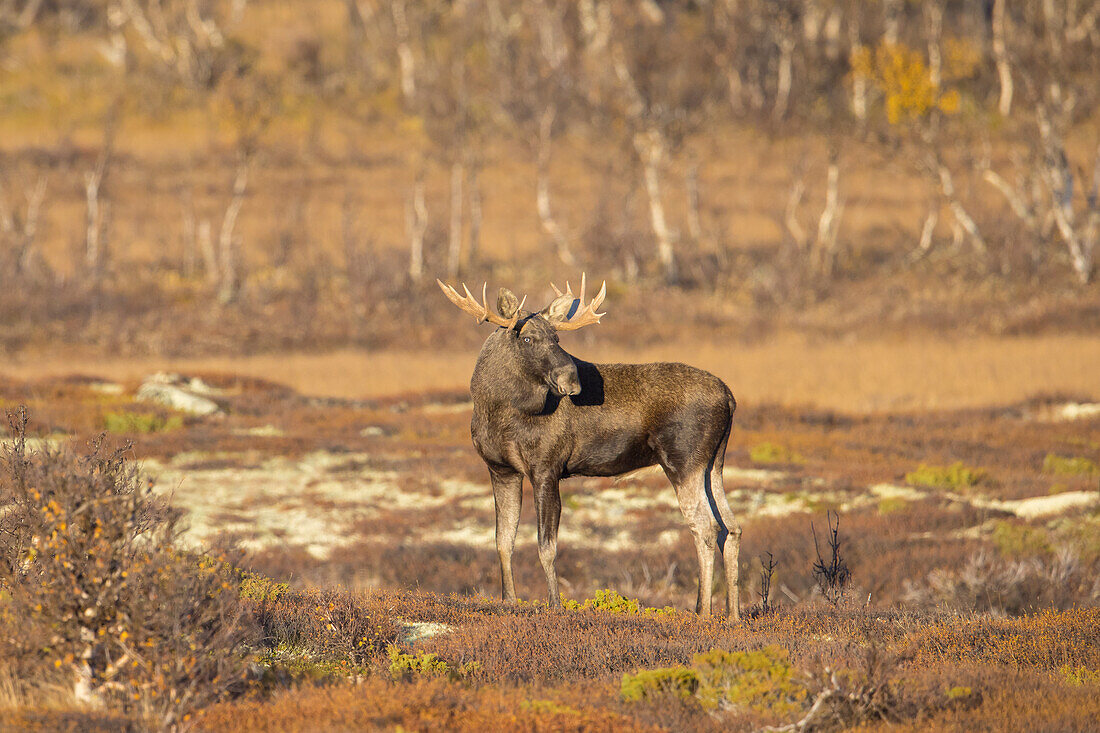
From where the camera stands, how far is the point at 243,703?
6215mm

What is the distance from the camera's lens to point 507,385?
9414 mm

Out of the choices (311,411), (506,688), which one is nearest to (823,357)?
(311,411)

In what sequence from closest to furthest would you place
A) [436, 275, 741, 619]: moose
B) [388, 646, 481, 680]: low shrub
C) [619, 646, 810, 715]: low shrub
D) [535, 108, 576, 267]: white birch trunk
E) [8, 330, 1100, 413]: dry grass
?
[619, 646, 810, 715]: low shrub < [388, 646, 481, 680]: low shrub < [436, 275, 741, 619]: moose < [8, 330, 1100, 413]: dry grass < [535, 108, 576, 267]: white birch trunk

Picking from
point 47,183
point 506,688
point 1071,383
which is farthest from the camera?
point 47,183

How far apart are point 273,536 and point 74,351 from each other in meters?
21.4

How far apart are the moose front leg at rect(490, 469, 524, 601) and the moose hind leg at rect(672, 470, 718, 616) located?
136cm

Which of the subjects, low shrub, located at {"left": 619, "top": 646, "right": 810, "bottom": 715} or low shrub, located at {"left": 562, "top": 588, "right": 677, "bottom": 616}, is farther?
low shrub, located at {"left": 562, "top": 588, "right": 677, "bottom": 616}

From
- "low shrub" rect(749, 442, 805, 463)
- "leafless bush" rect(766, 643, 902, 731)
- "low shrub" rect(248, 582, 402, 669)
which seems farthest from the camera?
"low shrub" rect(749, 442, 805, 463)

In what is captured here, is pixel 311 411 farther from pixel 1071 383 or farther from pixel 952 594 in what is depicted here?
pixel 1071 383

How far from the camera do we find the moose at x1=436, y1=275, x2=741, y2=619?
30.6 feet

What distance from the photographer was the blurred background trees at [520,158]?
40.9m

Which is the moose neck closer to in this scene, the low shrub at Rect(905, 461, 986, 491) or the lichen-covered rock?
the low shrub at Rect(905, 461, 986, 491)

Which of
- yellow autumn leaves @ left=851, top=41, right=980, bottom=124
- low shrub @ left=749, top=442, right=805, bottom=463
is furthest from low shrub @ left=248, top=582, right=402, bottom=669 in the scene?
yellow autumn leaves @ left=851, top=41, right=980, bottom=124

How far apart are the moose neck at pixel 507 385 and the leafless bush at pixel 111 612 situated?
327 cm
